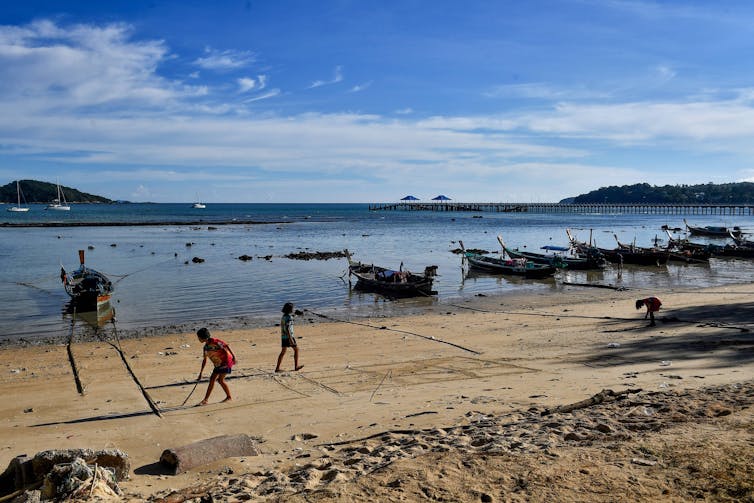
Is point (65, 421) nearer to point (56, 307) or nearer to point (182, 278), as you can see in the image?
point (56, 307)

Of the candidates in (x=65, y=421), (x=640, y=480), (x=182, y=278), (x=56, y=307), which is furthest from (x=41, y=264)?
(x=640, y=480)

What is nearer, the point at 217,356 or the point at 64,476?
the point at 64,476

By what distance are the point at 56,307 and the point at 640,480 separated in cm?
2690

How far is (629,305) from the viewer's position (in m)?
24.1

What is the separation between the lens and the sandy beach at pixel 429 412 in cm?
679

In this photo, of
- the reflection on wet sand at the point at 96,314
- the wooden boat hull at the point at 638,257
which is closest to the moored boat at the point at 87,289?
the reflection on wet sand at the point at 96,314

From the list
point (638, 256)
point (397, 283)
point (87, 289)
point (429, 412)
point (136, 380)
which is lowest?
point (136, 380)

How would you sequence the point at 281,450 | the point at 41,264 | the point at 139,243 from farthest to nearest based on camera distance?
the point at 139,243
the point at 41,264
the point at 281,450

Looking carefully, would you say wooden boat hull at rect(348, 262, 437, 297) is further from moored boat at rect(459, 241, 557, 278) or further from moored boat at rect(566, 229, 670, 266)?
moored boat at rect(566, 229, 670, 266)

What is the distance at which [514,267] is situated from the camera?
38.6 metres

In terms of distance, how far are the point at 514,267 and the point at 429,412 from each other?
1170 inches

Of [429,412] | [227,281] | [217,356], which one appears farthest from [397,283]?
[429,412]

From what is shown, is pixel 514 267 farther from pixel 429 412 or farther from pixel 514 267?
pixel 429 412

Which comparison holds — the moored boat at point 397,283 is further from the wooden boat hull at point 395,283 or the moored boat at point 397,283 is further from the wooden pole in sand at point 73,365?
the wooden pole in sand at point 73,365
